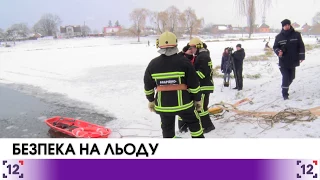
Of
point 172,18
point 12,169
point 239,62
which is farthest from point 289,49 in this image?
point 172,18

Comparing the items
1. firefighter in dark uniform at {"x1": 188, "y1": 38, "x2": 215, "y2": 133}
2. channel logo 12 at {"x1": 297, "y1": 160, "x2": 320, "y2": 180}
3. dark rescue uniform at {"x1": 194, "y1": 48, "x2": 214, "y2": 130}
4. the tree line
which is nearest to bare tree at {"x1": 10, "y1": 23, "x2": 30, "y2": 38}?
the tree line

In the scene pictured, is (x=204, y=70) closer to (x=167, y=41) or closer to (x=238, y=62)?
(x=167, y=41)

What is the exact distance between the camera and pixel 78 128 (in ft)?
18.7

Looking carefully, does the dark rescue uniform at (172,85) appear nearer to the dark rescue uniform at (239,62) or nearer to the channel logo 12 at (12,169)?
the channel logo 12 at (12,169)

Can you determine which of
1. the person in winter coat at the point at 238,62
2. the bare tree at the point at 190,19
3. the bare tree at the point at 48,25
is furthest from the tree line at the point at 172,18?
the bare tree at the point at 48,25

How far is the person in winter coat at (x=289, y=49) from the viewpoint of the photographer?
A: 5.26 metres

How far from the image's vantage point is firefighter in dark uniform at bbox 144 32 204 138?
3283 millimetres

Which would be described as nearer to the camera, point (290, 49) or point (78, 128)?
point (290, 49)

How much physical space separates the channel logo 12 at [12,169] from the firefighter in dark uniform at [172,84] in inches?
68.6

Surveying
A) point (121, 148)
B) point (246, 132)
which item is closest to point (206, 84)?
point (246, 132)

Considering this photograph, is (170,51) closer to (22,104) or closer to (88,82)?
(22,104)

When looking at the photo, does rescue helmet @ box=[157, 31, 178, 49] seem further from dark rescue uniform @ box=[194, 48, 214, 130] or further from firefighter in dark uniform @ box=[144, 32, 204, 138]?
dark rescue uniform @ box=[194, 48, 214, 130]

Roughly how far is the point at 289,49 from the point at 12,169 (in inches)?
204

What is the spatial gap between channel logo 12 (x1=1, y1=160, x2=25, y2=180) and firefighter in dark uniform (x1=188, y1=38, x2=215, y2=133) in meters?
3.04
